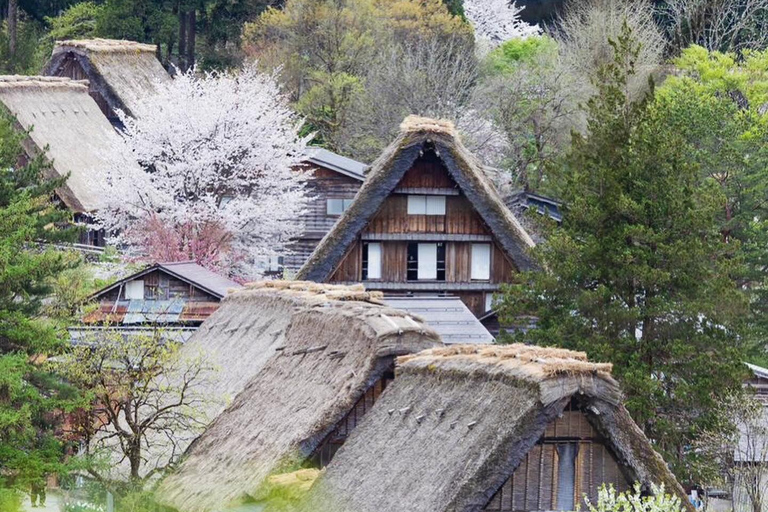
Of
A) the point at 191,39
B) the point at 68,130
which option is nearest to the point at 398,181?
the point at 68,130

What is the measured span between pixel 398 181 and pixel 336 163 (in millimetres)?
15306

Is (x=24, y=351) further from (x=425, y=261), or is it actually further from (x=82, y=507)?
(x=425, y=261)

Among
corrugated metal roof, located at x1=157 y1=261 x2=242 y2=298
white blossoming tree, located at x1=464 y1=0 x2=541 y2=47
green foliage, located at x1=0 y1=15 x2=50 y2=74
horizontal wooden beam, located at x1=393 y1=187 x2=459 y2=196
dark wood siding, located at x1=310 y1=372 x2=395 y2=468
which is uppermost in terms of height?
white blossoming tree, located at x1=464 y1=0 x2=541 y2=47

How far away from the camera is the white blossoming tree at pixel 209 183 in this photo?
5622cm

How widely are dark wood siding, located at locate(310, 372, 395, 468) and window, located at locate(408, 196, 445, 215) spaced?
19371mm

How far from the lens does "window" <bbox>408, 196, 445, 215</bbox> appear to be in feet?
152

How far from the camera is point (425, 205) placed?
4650cm

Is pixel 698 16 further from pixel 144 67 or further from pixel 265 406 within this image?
pixel 265 406

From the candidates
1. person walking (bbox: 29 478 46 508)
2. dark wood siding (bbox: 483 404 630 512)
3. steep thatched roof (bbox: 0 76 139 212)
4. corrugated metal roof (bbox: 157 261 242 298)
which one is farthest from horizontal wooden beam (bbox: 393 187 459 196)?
dark wood siding (bbox: 483 404 630 512)

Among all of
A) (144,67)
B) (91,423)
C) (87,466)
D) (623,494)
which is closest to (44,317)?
(91,423)

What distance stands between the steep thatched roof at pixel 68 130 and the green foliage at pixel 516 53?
18854mm

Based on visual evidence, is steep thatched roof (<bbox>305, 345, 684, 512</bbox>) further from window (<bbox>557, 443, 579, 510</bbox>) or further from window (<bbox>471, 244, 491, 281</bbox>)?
window (<bbox>471, 244, 491, 281</bbox>)

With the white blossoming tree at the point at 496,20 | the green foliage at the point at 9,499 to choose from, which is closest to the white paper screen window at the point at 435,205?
the green foliage at the point at 9,499

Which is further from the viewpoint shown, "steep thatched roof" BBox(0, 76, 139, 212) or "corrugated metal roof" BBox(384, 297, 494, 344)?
"steep thatched roof" BBox(0, 76, 139, 212)
